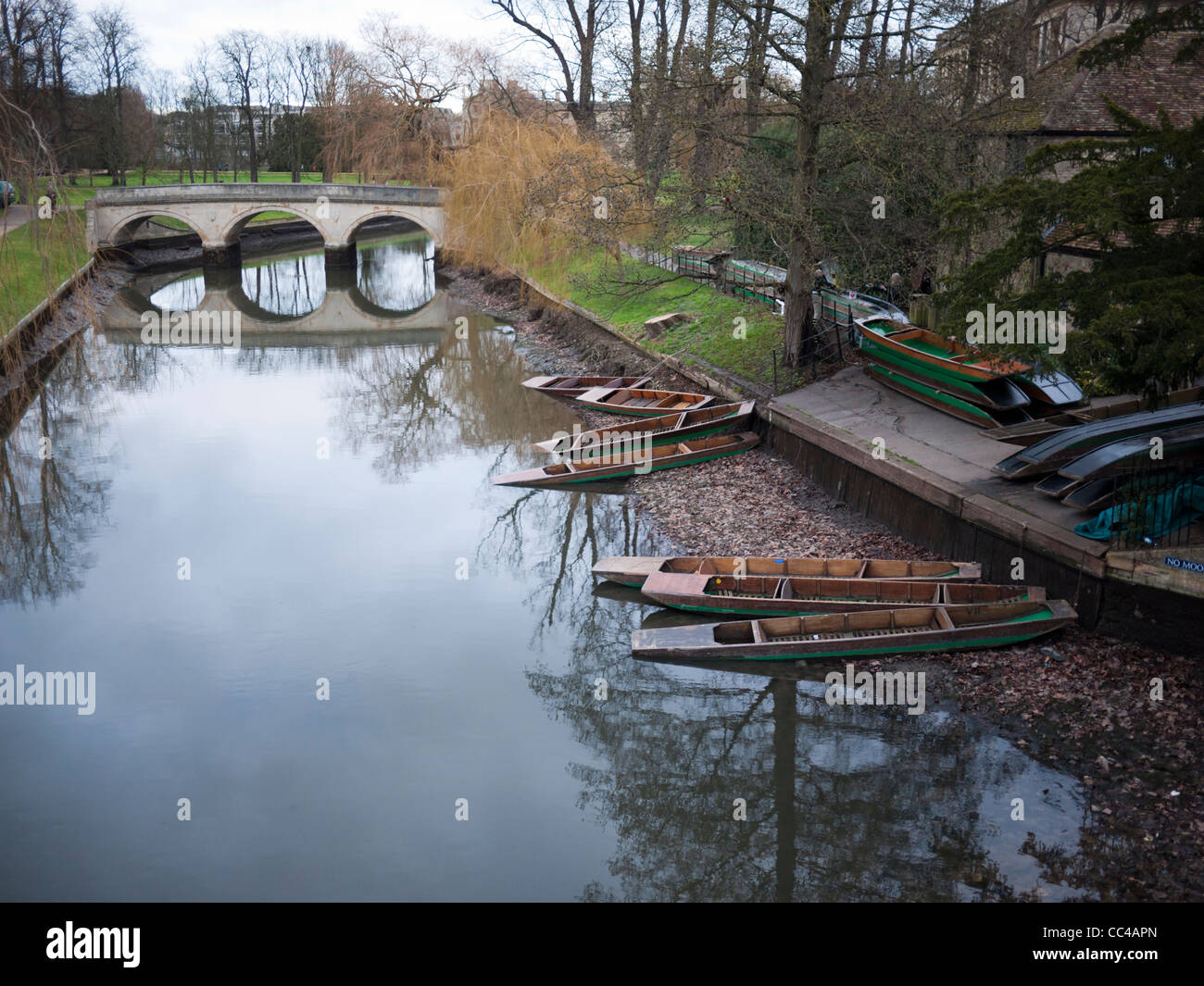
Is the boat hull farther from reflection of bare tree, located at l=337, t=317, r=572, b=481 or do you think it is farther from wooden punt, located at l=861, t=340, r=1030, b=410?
wooden punt, located at l=861, t=340, r=1030, b=410

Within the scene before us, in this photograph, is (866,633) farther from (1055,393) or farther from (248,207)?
(248,207)

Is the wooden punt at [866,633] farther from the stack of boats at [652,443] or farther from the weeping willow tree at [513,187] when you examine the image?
the weeping willow tree at [513,187]

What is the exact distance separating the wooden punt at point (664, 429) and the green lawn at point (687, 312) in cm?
109

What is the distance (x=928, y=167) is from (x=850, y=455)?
4.99m

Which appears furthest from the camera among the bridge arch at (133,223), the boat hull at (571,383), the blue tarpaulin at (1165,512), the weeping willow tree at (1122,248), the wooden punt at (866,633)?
the bridge arch at (133,223)

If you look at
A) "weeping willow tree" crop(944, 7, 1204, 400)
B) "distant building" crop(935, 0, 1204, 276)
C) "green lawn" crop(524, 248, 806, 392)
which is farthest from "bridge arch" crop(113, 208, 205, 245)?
"weeping willow tree" crop(944, 7, 1204, 400)

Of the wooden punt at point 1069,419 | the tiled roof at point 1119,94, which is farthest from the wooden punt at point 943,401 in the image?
the tiled roof at point 1119,94

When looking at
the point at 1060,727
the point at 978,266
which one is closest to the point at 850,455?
the point at 978,266

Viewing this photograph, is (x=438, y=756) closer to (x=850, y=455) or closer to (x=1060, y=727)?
(x=1060, y=727)

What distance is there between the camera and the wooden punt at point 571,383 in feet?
68.8

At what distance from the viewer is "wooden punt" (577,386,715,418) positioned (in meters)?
18.7

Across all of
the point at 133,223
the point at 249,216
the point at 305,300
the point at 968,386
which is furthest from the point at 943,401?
the point at 133,223

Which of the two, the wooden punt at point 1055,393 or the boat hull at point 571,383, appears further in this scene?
the boat hull at point 571,383

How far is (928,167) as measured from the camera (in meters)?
15.8
